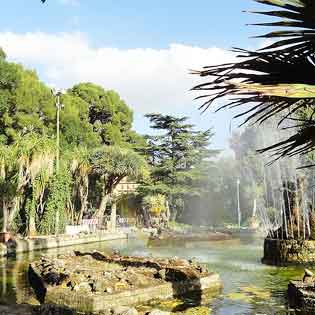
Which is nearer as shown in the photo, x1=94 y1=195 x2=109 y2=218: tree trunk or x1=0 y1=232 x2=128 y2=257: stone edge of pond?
x1=0 y1=232 x2=128 y2=257: stone edge of pond

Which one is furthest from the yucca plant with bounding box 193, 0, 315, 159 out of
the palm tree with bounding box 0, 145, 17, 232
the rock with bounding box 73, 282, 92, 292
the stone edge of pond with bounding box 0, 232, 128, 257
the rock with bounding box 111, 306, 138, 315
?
the palm tree with bounding box 0, 145, 17, 232

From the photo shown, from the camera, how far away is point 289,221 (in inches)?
637

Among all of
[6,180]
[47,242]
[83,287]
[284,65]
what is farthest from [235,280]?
[6,180]

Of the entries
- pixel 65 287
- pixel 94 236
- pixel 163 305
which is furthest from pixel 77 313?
pixel 94 236

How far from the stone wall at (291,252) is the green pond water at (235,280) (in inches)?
20.3

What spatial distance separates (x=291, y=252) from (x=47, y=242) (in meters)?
12.5

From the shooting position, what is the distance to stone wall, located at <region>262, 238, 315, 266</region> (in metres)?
15.0

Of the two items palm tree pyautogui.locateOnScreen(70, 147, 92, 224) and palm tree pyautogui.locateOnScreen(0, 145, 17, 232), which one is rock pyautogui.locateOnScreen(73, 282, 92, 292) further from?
palm tree pyautogui.locateOnScreen(70, 147, 92, 224)

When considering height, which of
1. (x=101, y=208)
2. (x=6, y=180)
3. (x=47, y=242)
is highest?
(x=6, y=180)

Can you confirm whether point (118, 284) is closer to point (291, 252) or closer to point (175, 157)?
→ point (291, 252)

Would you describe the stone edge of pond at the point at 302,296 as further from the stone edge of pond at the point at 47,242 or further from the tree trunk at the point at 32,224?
the tree trunk at the point at 32,224

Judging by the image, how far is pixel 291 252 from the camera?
1525cm

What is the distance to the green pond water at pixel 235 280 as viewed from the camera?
379 inches

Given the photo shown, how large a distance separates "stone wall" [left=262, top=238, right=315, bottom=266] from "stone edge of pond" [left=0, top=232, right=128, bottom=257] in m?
10.4
